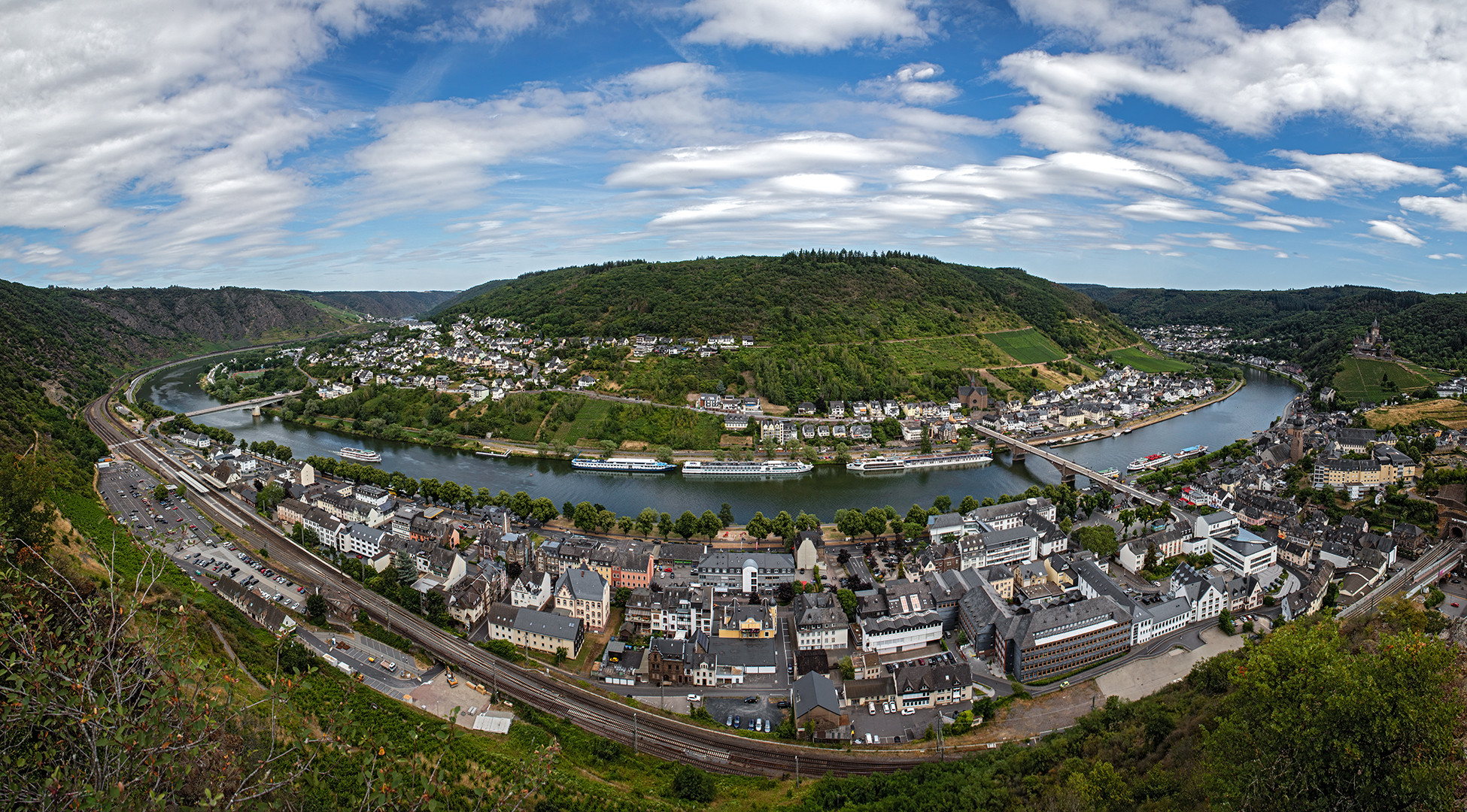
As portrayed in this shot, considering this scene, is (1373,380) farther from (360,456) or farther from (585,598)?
(360,456)

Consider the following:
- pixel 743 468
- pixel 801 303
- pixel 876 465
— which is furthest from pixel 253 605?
pixel 801 303

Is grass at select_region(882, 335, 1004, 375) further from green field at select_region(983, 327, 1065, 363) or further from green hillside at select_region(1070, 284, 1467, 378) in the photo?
green hillside at select_region(1070, 284, 1467, 378)

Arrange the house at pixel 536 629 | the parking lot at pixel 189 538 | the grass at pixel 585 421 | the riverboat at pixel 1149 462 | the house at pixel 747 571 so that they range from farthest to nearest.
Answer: the grass at pixel 585 421
the riverboat at pixel 1149 462
the house at pixel 747 571
the parking lot at pixel 189 538
the house at pixel 536 629

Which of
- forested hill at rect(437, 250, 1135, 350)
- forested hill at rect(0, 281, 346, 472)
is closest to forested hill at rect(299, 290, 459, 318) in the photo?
forested hill at rect(0, 281, 346, 472)

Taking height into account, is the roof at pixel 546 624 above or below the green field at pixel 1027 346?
below

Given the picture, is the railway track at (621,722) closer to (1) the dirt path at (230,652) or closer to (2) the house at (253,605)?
(2) the house at (253,605)

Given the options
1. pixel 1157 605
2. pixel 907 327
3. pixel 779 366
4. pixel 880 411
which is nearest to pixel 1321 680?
pixel 1157 605

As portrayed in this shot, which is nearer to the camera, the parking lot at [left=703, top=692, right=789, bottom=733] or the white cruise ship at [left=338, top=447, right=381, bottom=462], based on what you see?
the parking lot at [left=703, top=692, right=789, bottom=733]

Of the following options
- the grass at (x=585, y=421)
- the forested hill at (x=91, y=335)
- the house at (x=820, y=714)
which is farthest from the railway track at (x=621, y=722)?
the grass at (x=585, y=421)
